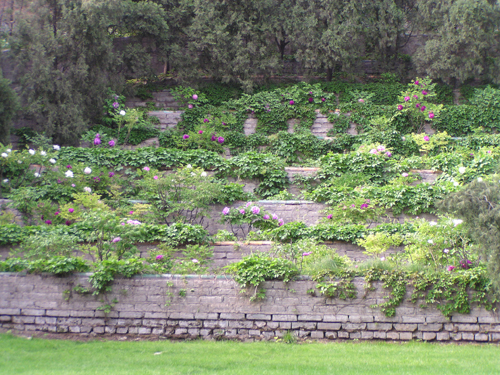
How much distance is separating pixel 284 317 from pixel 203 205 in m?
3.34

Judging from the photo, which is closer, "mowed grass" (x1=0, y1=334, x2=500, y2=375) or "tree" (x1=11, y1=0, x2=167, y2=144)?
"mowed grass" (x1=0, y1=334, x2=500, y2=375)

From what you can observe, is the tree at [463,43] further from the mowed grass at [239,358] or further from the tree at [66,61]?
the mowed grass at [239,358]

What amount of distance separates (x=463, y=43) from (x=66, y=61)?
1116 centimetres

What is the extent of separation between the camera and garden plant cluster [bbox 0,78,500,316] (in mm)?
7207

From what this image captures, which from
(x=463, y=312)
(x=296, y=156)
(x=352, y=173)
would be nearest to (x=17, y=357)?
(x=463, y=312)

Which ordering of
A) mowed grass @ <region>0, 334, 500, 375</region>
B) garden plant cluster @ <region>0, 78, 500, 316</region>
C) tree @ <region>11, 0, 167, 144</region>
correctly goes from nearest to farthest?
mowed grass @ <region>0, 334, 500, 375</region> → garden plant cluster @ <region>0, 78, 500, 316</region> → tree @ <region>11, 0, 167, 144</region>

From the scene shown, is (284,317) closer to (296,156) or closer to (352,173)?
(352,173)

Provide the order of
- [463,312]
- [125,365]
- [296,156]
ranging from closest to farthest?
[125,365] < [463,312] < [296,156]

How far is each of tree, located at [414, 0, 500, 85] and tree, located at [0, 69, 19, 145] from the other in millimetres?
11356

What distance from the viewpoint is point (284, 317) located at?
714cm

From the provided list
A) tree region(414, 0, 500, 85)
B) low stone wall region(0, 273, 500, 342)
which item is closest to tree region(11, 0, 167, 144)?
→ low stone wall region(0, 273, 500, 342)

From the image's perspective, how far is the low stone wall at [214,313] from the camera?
22.9ft

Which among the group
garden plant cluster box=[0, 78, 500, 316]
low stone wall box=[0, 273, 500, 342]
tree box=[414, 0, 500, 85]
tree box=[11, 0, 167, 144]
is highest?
tree box=[414, 0, 500, 85]

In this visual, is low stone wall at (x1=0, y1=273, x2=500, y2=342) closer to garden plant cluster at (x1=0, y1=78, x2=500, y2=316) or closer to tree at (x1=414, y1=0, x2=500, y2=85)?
garden plant cluster at (x1=0, y1=78, x2=500, y2=316)
